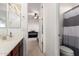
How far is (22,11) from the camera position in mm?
2770

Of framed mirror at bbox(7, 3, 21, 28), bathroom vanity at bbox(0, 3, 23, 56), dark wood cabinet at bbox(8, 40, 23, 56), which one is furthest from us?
framed mirror at bbox(7, 3, 21, 28)

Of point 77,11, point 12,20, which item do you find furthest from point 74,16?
point 12,20

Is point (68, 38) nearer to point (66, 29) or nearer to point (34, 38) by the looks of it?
point (66, 29)

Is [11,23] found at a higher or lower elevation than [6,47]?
higher

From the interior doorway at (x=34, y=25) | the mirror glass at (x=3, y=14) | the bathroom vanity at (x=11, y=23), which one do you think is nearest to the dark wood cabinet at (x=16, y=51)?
the bathroom vanity at (x=11, y=23)

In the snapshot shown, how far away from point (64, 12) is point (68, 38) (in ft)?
2.28

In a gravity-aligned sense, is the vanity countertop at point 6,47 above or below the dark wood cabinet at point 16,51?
above

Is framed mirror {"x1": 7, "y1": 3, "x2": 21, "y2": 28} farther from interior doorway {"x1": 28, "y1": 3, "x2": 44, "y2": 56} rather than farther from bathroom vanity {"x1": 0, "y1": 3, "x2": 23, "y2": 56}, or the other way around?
interior doorway {"x1": 28, "y1": 3, "x2": 44, "y2": 56}

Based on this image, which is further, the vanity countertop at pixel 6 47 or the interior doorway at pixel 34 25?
the interior doorway at pixel 34 25

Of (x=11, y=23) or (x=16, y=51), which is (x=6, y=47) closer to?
(x=16, y=51)

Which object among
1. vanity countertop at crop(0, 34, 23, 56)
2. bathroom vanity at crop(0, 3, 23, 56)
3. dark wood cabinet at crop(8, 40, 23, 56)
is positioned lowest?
dark wood cabinet at crop(8, 40, 23, 56)

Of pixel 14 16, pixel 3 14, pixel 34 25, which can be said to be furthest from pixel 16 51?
pixel 34 25

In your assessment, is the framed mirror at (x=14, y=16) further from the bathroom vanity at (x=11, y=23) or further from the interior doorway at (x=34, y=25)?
the interior doorway at (x=34, y=25)

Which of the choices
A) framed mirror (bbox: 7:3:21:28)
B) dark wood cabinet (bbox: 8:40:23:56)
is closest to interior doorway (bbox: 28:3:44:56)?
framed mirror (bbox: 7:3:21:28)
